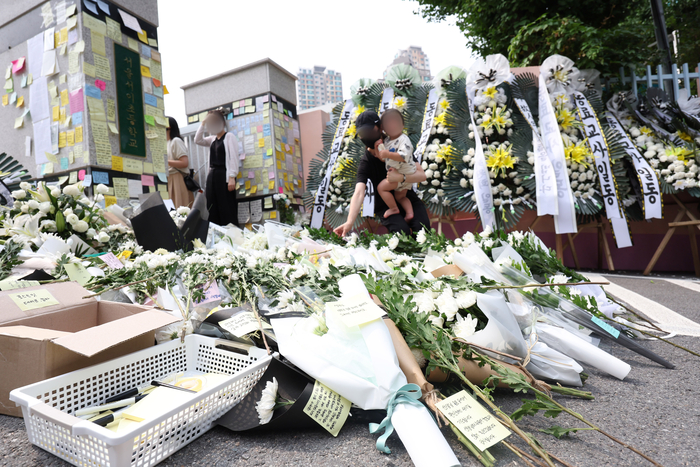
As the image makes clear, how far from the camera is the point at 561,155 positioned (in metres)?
3.41

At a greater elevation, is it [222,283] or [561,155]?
[561,155]

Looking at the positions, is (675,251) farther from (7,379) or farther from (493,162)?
(7,379)

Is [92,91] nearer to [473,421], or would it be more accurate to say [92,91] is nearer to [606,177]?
[473,421]

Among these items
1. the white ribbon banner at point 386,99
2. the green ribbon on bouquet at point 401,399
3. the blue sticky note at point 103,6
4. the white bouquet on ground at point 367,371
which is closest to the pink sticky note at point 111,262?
the white bouquet on ground at point 367,371

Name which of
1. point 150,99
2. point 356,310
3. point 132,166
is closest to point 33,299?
point 356,310

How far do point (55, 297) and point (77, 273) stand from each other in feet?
1.06

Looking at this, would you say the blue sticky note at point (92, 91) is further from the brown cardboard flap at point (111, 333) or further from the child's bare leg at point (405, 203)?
the brown cardboard flap at point (111, 333)

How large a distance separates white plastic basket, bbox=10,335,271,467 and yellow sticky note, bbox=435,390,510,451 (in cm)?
51

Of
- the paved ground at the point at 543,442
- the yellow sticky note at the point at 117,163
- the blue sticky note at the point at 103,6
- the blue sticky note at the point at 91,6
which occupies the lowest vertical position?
the paved ground at the point at 543,442

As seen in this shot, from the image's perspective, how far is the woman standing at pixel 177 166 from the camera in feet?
15.7

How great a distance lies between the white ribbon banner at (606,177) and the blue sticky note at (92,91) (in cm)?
455

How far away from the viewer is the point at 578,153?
351 cm

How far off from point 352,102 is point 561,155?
2.58 m

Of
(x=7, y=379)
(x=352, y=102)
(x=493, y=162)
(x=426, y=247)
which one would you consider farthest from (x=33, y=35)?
(x=493, y=162)
